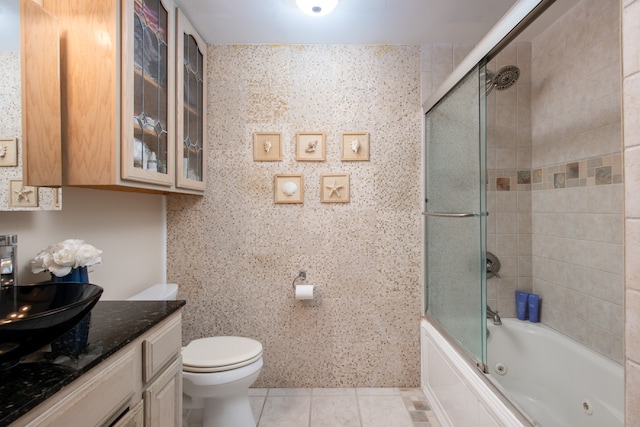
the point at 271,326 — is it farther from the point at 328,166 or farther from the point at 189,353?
the point at 328,166

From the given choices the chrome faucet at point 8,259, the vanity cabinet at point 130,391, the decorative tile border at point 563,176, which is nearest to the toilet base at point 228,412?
the vanity cabinet at point 130,391

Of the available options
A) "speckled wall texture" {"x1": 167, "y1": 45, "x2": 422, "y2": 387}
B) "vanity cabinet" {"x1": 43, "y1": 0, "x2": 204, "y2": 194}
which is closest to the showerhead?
"speckled wall texture" {"x1": 167, "y1": 45, "x2": 422, "y2": 387}

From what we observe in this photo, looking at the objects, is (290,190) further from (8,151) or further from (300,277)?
(8,151)

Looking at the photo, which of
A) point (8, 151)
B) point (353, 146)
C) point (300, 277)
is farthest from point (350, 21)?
point (8, 151)

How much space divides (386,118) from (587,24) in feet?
3.60

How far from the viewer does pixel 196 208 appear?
2107 mm

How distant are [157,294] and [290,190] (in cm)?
99

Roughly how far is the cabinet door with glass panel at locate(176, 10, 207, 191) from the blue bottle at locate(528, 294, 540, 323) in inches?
86.2

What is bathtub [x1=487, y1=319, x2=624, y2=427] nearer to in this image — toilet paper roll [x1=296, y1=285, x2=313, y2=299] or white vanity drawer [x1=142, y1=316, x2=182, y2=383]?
toilet paper roll [x1=296, y1=285, x2=313, y2=299]

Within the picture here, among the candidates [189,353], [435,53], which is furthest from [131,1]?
[435,53]

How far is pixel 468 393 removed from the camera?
144 centimetres

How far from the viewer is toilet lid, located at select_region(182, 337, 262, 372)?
4.95ft

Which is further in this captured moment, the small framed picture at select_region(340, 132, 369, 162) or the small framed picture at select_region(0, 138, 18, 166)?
the small framed picture at select_region(340, 132, 369, 162)

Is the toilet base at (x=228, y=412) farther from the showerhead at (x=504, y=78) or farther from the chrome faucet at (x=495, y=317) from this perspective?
the showerhead at (x=504, y=78)
